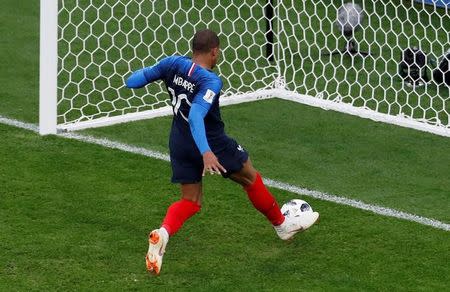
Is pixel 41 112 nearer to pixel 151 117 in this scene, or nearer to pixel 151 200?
pixel 151 117

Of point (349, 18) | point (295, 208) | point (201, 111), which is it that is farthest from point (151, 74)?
point (349, 18)

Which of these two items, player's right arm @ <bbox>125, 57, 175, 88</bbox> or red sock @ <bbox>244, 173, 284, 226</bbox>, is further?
red sock @ <bbox>244, 173, 284, 226</bbox>

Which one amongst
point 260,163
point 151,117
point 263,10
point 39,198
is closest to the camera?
point 39,198

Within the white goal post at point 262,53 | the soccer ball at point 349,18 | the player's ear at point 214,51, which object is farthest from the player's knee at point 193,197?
the soccer ball at point 349,18

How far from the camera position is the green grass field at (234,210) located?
7207mm

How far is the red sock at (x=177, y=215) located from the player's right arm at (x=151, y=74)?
0.75 m

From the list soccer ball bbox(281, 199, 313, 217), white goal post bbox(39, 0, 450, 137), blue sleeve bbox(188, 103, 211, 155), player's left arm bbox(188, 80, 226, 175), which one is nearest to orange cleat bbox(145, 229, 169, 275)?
player's left arm bbox(188, 80, 226, 175)

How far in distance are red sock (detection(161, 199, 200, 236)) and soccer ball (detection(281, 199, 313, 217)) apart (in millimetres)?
733

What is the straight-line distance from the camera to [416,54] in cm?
1151

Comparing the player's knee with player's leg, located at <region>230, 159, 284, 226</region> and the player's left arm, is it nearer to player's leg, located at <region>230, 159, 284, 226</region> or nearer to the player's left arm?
player's leg, located at <region>230, 159, 284, 226</region>

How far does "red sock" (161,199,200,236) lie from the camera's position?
23.7ft

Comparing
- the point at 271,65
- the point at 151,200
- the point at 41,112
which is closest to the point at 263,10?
the point at 271,65

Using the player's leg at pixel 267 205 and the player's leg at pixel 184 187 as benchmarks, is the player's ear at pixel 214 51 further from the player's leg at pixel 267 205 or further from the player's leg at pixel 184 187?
the player's leg at pixel 267 205

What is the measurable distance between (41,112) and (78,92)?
1.21 meters
